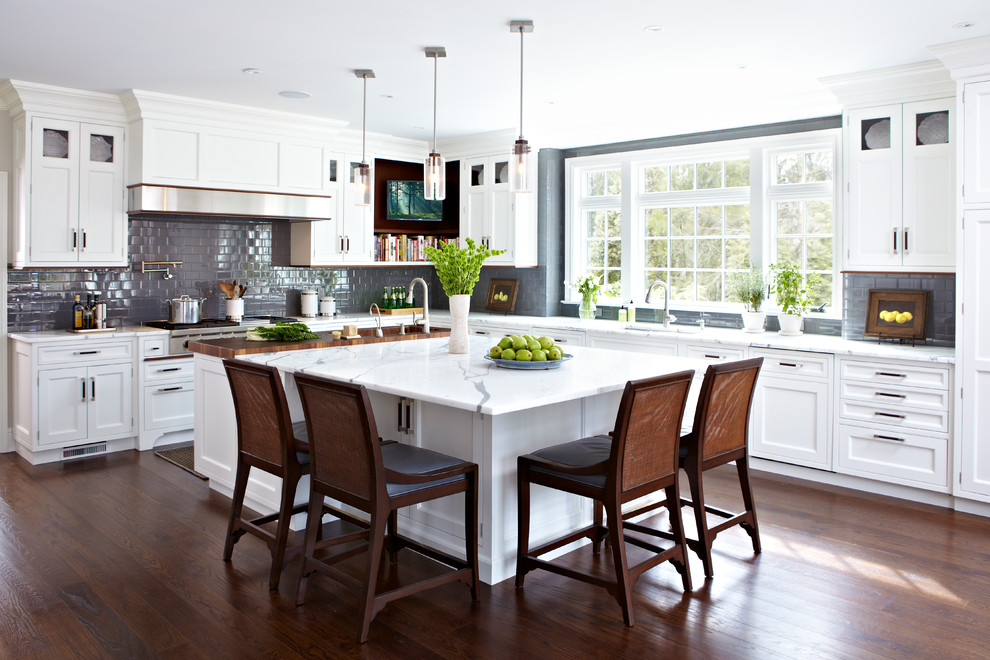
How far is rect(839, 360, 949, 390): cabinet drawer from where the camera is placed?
435 cm

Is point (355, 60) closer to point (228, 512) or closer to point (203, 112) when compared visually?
point (203, 112)

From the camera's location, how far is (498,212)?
713 cm

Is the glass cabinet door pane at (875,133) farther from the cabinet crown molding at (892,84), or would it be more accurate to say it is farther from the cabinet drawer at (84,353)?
the cabinet drawer at (84,353)

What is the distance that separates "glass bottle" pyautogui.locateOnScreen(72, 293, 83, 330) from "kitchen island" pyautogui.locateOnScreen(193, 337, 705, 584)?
6.32ft

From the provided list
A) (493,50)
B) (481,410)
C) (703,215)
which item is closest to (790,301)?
(703,215)

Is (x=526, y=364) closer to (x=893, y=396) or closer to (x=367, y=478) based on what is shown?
(x=367, y=478)

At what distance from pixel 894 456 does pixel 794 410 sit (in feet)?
2.12

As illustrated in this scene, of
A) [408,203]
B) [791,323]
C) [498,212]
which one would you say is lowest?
[791,323]

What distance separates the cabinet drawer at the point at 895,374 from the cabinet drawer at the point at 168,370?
4.69 metres

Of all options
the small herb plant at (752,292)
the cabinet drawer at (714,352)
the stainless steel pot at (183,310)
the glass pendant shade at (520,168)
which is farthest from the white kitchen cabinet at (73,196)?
the small herb plant at (752,292)

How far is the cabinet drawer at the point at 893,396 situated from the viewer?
4.35 meters

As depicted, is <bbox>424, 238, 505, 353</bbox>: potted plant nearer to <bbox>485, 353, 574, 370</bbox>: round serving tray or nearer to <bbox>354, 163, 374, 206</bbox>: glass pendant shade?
<bbox>485, 353, 574, 370</bbox>: round serving tray

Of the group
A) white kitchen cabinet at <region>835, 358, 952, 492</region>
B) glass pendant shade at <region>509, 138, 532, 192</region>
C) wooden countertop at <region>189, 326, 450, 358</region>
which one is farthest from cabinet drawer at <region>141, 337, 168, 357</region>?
white kitchen cabinet at <region>835, 358, 952, 492</region>

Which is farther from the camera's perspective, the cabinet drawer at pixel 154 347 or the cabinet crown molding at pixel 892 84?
the cabinet drawer at pixel 154 347
